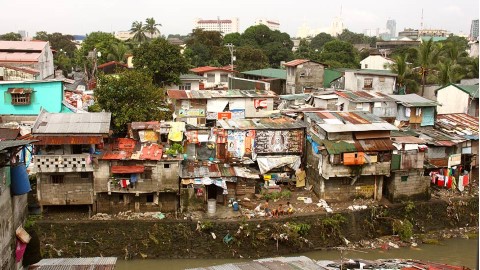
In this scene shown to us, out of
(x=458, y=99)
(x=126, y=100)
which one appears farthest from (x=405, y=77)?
(x=126, y=100)

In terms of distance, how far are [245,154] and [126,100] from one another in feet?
18.9

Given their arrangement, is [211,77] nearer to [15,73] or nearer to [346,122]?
[15,73]

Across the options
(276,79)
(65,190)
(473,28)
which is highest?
(473,28)

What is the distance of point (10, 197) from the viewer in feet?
35.8

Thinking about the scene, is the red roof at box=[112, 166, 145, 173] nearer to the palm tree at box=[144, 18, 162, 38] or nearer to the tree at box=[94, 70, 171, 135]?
the tree at box=[94, 70, 171, 135]

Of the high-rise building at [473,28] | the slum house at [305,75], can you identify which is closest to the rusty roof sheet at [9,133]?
the high-rise building at [473,28]

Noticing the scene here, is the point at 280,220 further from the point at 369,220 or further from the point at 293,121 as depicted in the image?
the point at 293,121

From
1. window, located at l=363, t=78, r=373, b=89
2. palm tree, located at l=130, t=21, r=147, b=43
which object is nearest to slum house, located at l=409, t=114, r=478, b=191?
window, located at l=363, t=78, r=373, b=89

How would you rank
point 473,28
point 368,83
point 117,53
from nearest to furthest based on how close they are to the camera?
point 473,28 → point 368,83 → point 117,53

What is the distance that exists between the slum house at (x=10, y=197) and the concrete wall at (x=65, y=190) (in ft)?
21.6

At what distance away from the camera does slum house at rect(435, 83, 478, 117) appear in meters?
26.8

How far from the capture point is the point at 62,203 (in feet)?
60.0

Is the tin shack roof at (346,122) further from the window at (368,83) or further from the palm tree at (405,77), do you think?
the palm tree at (405,77)

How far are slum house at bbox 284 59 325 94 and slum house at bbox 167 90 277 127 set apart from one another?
8253 mm
